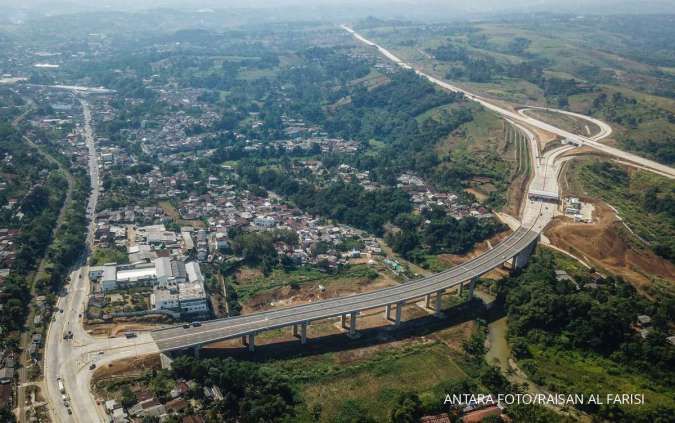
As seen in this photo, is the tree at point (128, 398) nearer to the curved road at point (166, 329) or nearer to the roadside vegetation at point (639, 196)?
the curved road at point (166, 329)

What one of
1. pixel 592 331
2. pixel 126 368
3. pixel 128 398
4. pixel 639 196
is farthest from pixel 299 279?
pixel 639 196

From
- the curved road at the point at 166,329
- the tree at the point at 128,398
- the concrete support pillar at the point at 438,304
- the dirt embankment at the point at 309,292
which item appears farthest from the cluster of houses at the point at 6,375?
the concrete support pillar at the point at 438,304

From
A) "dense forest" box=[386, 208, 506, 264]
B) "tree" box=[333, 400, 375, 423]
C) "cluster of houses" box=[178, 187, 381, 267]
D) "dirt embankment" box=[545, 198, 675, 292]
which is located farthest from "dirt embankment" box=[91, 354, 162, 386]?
"dirt embankment" box=[545, 198, 675, 292]

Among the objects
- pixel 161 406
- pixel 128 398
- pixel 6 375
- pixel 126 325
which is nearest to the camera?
pixel 161 406

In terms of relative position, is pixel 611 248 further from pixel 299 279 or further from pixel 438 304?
pixel 299 279

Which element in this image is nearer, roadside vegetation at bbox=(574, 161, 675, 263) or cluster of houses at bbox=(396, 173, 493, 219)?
roadside vegetation at bbox=(574, 161, 675, 263)

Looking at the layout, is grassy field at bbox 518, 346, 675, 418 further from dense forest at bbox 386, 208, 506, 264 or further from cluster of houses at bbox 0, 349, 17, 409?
cluster of houses at bbox 0, 349, 17, 409
